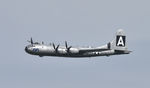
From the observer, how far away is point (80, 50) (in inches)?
6718

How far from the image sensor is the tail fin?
17623 centimetres

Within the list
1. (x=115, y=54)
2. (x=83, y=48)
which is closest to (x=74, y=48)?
(x=83, y=48)

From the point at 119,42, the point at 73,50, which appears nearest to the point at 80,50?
the point at 73,50

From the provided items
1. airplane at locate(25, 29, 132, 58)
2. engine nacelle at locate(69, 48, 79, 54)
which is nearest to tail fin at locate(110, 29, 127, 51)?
airplane at locate(25, 29, 132, 58)

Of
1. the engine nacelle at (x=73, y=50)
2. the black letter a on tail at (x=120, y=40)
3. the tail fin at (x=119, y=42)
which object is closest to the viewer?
the engine nacelle at (x=73, y=50)

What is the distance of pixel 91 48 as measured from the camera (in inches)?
6727

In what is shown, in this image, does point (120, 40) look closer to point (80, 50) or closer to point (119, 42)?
point (119, 42)

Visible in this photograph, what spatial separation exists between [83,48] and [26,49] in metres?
18.6

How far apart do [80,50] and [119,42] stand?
15500mm

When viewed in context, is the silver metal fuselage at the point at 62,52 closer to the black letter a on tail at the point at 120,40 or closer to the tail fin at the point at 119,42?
the tail fin at the point at 119,42

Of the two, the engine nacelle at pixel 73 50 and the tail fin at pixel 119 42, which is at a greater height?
the tail fin at pixel 119 42

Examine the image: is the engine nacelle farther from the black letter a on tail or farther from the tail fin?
the black letter a on tail

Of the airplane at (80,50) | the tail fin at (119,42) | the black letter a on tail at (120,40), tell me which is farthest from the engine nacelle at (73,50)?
the black letter a on tail at (120,40)

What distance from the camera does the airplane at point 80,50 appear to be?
16638cm
